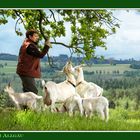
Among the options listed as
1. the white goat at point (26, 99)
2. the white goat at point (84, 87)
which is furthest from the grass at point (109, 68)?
the white goat at point (26, 99)

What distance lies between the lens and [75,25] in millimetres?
11320

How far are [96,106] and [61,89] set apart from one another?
63 cm

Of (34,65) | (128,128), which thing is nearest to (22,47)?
(34,65)

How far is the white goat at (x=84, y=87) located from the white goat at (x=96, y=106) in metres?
0.32

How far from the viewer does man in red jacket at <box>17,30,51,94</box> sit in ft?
35.8

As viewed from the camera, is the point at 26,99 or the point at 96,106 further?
the point at 26,99

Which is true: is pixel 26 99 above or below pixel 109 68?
below

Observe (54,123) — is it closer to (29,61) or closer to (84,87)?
(84,87)

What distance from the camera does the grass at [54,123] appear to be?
10.4 m

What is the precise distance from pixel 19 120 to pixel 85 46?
1723 millimetres

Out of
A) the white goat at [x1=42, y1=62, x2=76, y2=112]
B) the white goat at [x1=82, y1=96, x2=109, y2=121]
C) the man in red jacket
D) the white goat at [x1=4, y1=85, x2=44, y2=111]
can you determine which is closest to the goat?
the white goat at [x1=82, y1=96, x2=109, y2=121]

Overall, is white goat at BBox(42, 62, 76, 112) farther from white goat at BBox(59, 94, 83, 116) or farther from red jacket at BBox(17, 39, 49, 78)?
red jacket at BBox(17, 39, 49, 78)

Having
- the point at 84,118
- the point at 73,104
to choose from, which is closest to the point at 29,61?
the point at 73,104

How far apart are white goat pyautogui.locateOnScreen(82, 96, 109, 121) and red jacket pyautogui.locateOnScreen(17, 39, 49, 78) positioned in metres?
0.85
